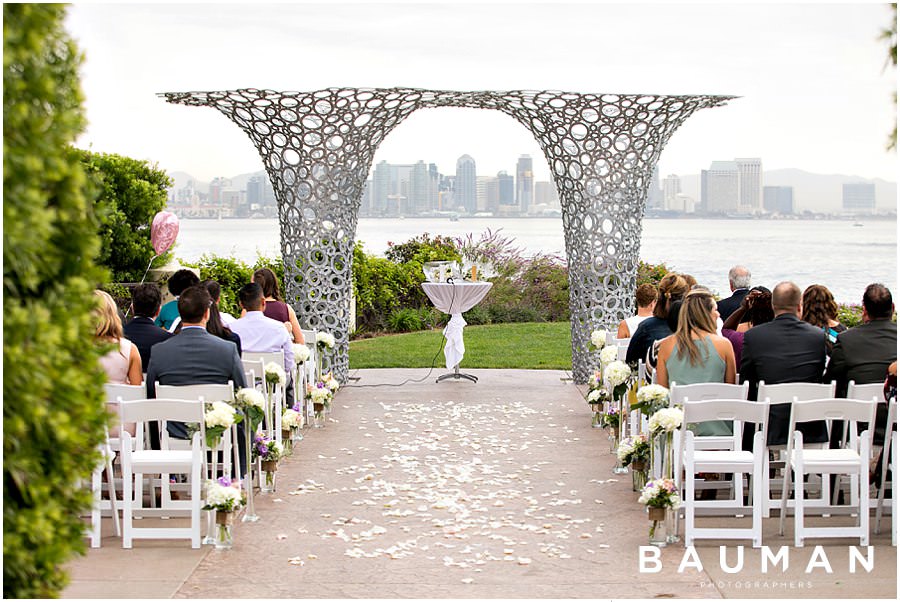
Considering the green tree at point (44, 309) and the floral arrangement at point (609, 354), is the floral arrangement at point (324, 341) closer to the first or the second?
the floral arrangement at point (609, 354)

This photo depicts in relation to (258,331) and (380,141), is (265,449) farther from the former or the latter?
(380,141)

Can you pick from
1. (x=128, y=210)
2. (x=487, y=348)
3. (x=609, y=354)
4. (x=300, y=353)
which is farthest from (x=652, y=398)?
(x=487, y=348)

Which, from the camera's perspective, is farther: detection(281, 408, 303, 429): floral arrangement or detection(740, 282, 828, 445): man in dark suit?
detection(281, 408, 303, 429): floral arrangement

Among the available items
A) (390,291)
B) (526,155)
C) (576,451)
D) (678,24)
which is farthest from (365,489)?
(526,155)

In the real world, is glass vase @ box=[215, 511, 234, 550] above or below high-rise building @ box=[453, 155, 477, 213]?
below

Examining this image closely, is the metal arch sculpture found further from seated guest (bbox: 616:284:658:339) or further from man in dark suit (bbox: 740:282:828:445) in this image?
man in dark suit (bbox: 740:282:828:445)

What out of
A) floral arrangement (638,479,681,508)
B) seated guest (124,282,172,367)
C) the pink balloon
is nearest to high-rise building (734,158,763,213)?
the pink balloon

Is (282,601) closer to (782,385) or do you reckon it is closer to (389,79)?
(782,385)
